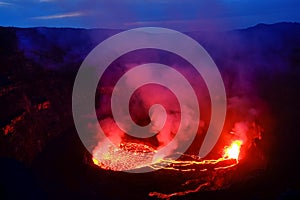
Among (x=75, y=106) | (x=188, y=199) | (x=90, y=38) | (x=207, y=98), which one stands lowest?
(x=188, y=199)

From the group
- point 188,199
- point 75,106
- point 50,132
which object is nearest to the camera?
point 188,199

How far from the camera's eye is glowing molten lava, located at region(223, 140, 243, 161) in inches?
494

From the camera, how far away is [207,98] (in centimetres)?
1700

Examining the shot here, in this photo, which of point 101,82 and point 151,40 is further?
point 151,40

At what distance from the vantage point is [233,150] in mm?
12930

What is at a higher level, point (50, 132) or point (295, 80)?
point (295, 80)

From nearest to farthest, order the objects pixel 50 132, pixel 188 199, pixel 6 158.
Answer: pixel 188 199 < pixel 6 158 < pixel 50 132

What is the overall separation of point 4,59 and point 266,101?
12311 mm

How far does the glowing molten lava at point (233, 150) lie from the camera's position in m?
12.6

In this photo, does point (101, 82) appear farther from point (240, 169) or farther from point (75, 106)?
point (240, 169)

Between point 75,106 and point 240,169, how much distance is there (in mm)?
7551

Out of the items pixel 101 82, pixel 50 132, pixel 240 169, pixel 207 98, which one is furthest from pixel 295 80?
pixel 50 132

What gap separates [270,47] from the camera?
24.0 meters

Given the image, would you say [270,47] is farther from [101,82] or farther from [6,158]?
[6,158]
